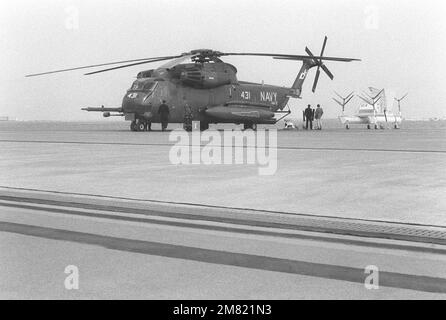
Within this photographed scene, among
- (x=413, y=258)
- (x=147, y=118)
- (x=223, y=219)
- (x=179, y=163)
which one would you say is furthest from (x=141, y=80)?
(x=413, y=258)

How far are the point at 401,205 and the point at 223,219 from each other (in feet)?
8.22

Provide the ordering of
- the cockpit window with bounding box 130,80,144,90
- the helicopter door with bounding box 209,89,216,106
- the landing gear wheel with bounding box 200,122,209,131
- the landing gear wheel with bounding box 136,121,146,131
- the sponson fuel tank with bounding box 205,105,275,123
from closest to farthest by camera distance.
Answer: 1. the cockpit window with bounding box 130,80,144,90
2. the landing gear wheel with bounding box 136,121,146,131
3. the helicopter door with bounding box 209,89,216,106
4. the sponson fuel tank with bounding box 205,105,275,123
5. the landing gear wheel with bounding box 200,122,209,131

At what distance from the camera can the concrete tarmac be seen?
3.87m

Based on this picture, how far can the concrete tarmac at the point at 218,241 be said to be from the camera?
387 centimetres

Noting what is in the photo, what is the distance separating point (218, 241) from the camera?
17.5 ft

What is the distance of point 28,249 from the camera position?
4.94 m

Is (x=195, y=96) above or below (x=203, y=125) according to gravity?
above

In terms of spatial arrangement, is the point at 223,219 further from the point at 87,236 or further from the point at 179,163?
the point at 179,163

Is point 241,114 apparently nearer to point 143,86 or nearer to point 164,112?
point 164,112
